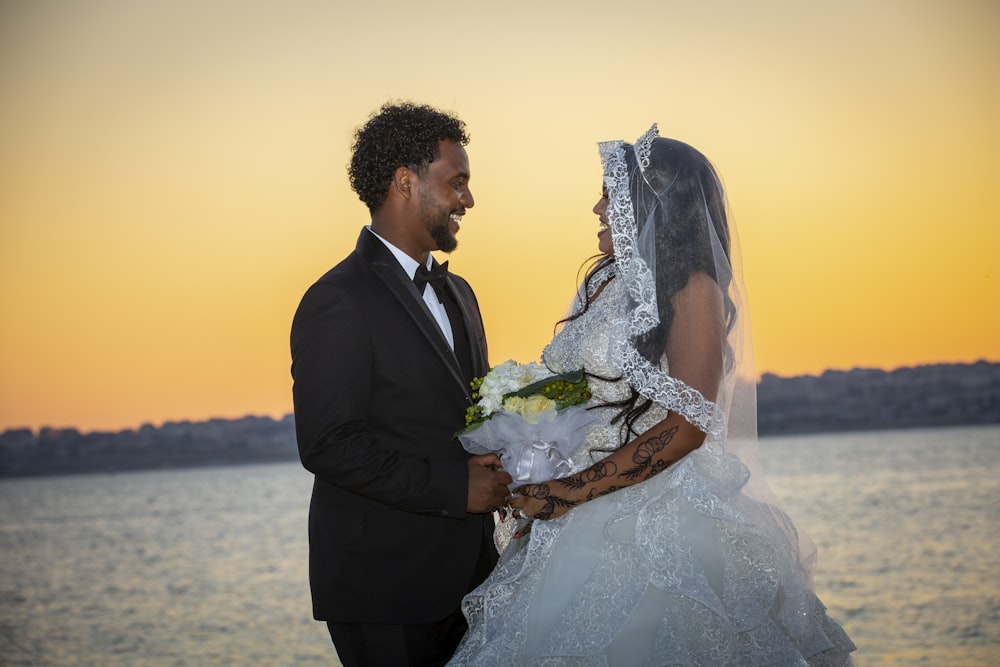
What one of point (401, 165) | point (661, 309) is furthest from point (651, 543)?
point (401, 165)

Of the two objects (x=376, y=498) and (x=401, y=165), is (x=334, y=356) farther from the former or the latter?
(x=401, y=165)

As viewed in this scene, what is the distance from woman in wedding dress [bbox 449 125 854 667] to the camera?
290cm

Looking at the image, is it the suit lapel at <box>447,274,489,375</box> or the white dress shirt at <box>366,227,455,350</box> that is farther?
the suit lapel at <box>447,274,489,375</box>

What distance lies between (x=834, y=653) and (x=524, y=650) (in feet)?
3.13

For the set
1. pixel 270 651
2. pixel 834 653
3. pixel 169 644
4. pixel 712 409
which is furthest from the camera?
pixel 169 644

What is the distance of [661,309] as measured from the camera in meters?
2.97

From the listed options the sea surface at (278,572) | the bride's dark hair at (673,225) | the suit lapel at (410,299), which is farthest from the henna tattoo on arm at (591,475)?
the sea surface at (278,572)

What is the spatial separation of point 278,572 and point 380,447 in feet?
54.3

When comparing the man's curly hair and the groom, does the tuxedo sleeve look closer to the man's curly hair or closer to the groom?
the groom

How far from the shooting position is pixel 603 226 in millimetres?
3336

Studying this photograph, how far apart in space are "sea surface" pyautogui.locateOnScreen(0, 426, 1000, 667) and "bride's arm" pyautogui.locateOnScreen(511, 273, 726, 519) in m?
8.72

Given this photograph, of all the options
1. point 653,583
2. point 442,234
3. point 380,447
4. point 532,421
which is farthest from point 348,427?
point 653,583

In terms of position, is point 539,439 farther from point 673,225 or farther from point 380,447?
point 673,225

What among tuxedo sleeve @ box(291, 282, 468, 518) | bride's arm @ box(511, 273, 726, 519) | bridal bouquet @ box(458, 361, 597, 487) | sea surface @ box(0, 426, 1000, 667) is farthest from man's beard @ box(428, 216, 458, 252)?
sea surface @ box(0, 426, 1000, 667)
